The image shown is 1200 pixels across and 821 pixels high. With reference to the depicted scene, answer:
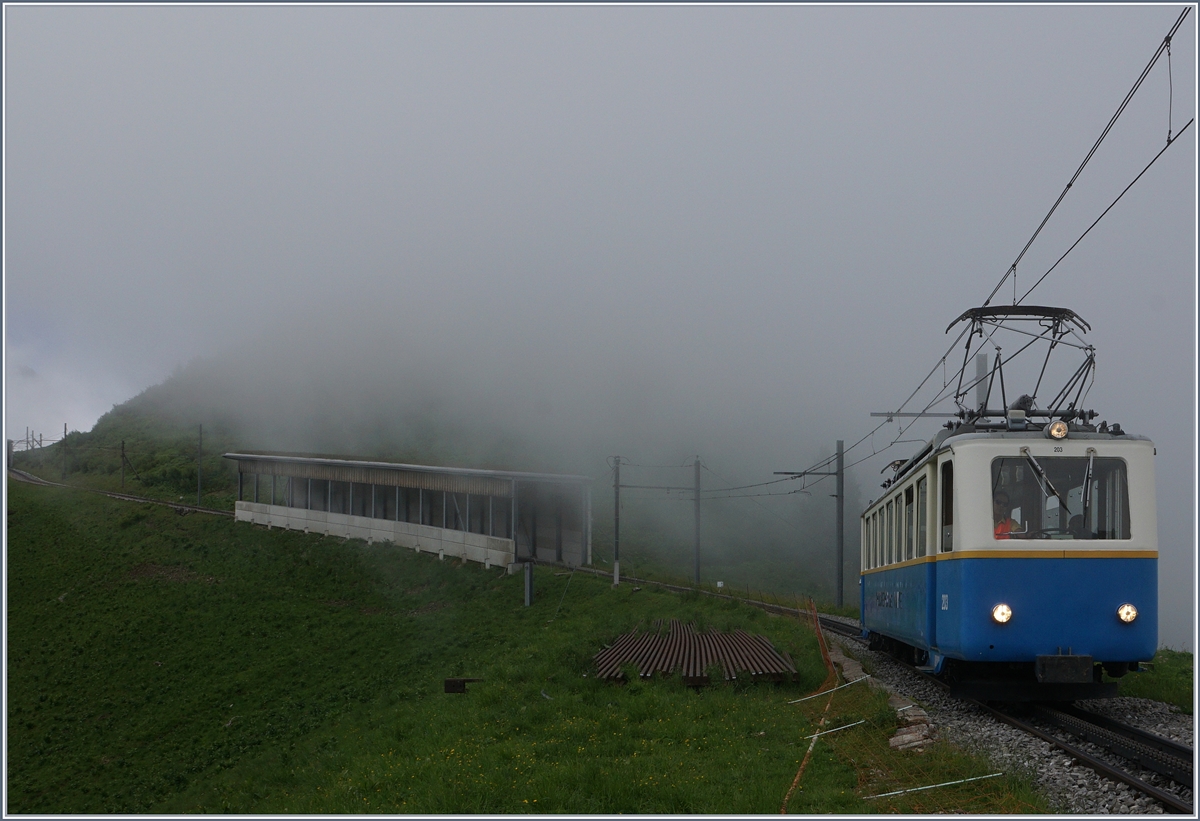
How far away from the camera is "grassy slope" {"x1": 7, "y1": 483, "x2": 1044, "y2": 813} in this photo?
8.12m

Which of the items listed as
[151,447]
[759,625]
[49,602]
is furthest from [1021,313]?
[151,447]

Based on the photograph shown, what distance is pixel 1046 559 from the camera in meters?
8.98

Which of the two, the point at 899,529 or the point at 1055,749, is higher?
the point at 899,529

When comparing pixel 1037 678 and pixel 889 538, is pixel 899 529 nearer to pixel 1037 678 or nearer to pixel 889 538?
pixel 889 538

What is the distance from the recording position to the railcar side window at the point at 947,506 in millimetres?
9602

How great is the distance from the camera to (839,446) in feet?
110

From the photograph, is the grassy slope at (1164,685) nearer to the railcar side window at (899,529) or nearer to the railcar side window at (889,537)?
the railcar side window at (899,529)

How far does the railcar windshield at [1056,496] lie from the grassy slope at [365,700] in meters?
2.71

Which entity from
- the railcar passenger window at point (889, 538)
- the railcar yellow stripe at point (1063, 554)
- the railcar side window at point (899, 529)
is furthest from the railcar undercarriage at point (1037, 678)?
the railcar passenger window at point (889, 538)

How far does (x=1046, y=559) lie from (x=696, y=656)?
7567 millimetres

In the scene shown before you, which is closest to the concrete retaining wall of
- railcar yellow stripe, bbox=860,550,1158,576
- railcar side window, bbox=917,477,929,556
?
railcar side window, bbox=917,477,929,556

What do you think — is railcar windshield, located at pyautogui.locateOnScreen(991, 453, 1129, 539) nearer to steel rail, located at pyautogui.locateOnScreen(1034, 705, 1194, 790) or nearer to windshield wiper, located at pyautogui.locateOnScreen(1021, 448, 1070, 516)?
windshield wiper, located at pyautogui.locateOnScreen(1021, 448, 1070, 516)

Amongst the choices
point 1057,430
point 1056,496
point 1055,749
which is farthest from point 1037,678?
point 1057,430

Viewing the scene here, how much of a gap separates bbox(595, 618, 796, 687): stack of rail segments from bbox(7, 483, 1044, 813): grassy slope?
459mm
